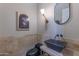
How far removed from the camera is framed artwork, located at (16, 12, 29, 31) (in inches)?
63.0

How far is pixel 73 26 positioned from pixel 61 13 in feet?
0.60

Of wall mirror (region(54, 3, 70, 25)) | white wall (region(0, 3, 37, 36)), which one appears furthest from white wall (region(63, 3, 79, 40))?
white wall (region(0, 3, 37, 36))

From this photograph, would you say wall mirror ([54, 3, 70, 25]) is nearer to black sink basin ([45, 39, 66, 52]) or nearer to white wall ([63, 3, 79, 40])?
white wall ([63, 3, 79, 40])

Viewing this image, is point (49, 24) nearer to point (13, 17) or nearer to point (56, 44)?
point (56, 44)

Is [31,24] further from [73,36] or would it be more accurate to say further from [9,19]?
[73,36]

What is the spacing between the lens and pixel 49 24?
1602 millimetres

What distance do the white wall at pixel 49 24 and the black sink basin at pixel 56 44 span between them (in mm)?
46

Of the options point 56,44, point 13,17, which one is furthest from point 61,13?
point 13,17

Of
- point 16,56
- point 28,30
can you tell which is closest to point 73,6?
point 28,30

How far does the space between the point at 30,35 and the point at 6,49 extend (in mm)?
282

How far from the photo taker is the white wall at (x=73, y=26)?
155cm

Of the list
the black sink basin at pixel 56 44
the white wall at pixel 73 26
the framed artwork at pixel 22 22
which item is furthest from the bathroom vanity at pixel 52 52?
the framed artwork at pixel 22 22

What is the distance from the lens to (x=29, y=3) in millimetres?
1611

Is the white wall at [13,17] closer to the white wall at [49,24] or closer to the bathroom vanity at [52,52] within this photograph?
the white wall at [49,24]
